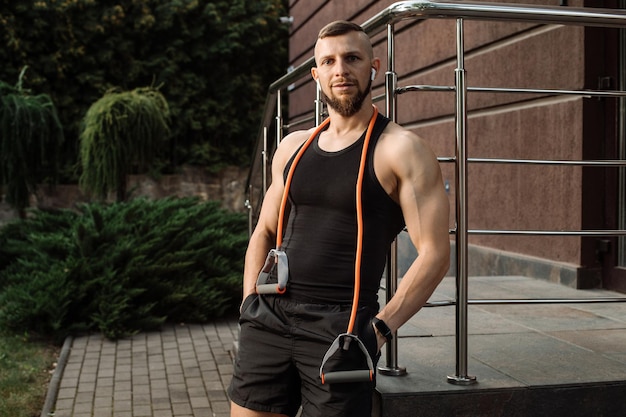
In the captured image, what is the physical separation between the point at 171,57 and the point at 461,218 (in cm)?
2185

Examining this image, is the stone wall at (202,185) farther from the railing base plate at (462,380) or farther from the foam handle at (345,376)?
the foam handle at (345,376)

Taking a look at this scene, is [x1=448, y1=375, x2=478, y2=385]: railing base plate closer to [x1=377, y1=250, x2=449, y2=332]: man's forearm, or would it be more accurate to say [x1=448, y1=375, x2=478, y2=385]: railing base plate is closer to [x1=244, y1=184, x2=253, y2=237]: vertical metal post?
[x1=377, y1=250, x2=449, y2=332]: man's forearm

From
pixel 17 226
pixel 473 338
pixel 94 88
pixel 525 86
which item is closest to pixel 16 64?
pixel 94 88

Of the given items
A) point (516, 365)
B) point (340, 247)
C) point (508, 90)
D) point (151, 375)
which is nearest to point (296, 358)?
point (340, 247)

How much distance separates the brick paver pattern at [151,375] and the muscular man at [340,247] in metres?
2.28

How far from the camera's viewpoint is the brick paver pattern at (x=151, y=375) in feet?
15.3

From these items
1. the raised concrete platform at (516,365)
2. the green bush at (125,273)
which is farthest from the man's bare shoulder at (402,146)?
the green bush at (125,273)

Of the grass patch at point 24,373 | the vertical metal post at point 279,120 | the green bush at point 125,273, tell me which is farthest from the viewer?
the green bush at point 125,273

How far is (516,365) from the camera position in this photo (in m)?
3.08

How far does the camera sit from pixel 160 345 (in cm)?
641

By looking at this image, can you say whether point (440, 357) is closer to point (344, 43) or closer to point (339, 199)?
point (339, 199)

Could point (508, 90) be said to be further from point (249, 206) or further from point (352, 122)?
point (249, 206)

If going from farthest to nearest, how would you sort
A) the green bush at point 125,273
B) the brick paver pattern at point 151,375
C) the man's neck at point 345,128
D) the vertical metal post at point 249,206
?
the green bush at point 125,273, the vertical metal post at point 249,206, the brick paver pattern at point 151,375, the man's neck at point 345,128

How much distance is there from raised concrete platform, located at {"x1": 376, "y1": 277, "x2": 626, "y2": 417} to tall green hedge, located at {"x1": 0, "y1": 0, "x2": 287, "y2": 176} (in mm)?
18236
